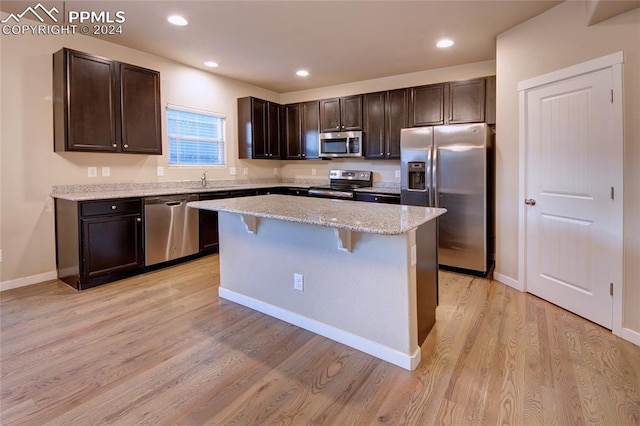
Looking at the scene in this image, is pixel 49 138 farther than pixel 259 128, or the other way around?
pixel 259 128

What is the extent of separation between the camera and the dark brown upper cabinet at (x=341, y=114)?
5.24 meters

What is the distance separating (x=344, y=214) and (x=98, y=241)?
8.86ft

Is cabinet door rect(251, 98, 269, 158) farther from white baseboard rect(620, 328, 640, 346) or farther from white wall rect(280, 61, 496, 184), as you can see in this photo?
white baseboard rect(620, 328, 640, 346)

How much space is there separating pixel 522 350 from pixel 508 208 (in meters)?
1.68

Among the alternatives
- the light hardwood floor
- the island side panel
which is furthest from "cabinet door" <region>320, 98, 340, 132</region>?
the light hardwood floor

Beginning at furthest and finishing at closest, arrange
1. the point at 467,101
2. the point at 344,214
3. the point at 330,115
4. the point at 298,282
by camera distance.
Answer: the point at 330,115 < the point at 467,101 < the point at 298,282 < the point at 344,214

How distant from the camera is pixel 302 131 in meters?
5.89

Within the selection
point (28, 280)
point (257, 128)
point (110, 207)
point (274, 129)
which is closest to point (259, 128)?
point (257, 128)

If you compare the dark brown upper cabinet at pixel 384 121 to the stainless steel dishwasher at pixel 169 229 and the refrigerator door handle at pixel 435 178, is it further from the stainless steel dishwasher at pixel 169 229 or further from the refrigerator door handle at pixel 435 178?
the stainless steel dishwasher at pixel 169 229

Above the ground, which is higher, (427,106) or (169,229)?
(427,106)

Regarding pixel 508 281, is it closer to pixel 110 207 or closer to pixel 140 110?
pixel 110 207

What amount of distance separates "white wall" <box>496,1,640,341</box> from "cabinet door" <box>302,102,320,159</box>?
113 inches

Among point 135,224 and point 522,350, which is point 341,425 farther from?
point 135,224

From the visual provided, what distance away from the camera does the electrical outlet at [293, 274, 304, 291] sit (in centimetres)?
255
